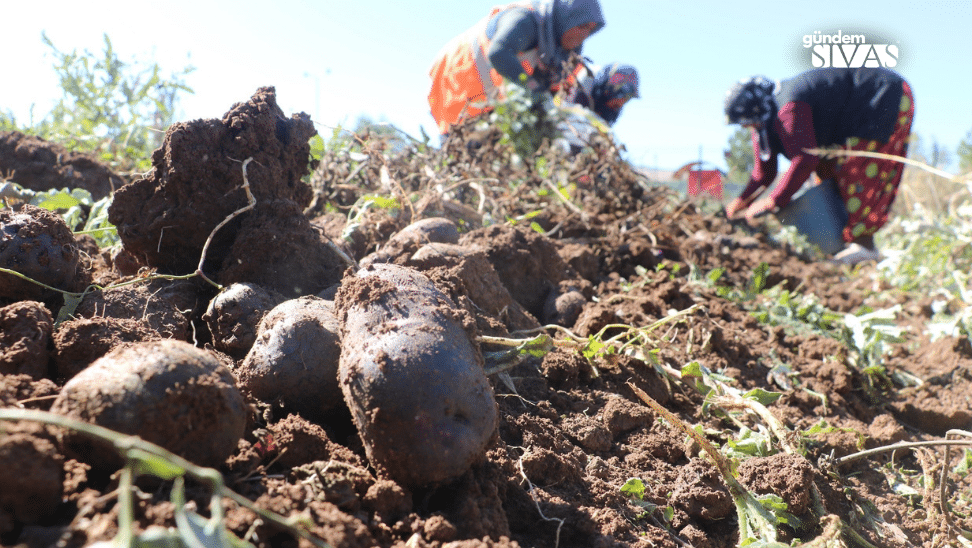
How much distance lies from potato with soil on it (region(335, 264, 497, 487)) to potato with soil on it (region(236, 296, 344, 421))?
109 mm

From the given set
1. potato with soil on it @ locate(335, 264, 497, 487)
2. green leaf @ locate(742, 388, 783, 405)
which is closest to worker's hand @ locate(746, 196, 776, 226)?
green leaf @ locate(742, 388, 783, 405)

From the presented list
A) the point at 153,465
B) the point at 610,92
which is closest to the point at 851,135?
the point at 610,92

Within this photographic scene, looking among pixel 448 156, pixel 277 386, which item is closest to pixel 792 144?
pixel 448 156

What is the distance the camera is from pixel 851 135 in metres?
6.52

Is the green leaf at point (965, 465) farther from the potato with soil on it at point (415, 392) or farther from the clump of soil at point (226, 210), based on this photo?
the clump of soil at point (226, 210)

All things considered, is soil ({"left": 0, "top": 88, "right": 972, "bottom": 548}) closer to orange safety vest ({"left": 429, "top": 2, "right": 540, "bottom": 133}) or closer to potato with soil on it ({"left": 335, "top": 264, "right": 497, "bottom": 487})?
potato with soil on it ({"left": 335, "top": 264, "right": 497, "bottom": 487})

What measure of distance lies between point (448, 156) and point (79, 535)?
12.3ft

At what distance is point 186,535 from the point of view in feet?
2.86

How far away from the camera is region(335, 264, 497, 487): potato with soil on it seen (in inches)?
53.4

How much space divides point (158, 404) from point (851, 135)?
24.1 ft

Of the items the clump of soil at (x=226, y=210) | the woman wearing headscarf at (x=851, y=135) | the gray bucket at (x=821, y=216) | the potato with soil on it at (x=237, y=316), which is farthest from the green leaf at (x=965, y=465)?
the gray bucket at (x=821, y=216)

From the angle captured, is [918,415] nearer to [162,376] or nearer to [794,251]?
[162,376]

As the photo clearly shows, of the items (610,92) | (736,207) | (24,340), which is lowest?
(736,207)

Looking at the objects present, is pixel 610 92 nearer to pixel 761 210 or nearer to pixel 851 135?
pixel 761 210
